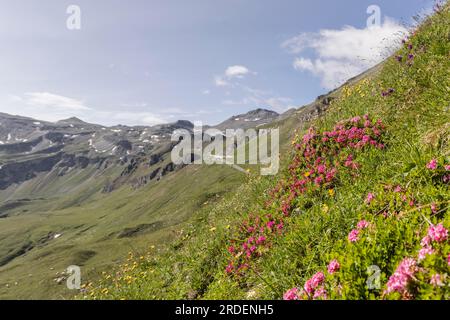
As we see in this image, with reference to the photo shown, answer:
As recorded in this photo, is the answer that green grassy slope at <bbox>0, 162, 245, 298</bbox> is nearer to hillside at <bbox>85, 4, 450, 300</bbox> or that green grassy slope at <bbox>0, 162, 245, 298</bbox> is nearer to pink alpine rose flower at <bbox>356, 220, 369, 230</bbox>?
hillside at <bbox>85, 4, 450, 300</bbox>

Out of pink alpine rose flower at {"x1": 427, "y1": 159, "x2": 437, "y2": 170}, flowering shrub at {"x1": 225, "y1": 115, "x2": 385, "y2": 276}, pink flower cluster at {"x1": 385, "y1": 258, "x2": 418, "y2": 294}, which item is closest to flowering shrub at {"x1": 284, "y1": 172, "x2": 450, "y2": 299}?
pink flower cluster at {"x1": 385, "y1": 258, "x2": 418, "y2": 294}

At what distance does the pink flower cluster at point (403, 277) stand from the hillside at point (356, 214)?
12 mm

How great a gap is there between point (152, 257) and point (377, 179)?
12687mm

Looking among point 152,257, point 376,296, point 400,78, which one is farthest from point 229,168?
point 376,296

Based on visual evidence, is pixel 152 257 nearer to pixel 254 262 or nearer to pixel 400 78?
pixel 254 262

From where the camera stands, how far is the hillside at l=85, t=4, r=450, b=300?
4.54m

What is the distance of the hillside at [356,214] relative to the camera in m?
4.54

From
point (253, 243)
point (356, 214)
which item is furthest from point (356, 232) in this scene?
point (253, 243)

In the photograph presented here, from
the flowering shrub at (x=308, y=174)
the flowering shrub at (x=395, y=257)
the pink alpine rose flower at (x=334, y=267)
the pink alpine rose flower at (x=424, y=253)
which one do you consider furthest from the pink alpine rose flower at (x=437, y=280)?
the flowering shrub at (x=308, y=174)

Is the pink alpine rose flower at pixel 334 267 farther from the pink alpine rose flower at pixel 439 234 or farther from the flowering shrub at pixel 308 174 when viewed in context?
the flowering shrub at pixel 308 174

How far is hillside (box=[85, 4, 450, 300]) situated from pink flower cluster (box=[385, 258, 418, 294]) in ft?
0.04

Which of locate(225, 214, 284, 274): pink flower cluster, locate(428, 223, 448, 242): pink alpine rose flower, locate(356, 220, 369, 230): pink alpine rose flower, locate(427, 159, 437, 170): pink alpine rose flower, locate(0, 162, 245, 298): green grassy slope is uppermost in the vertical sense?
locate(427, 159, 437, 170): pink alpine rose flower

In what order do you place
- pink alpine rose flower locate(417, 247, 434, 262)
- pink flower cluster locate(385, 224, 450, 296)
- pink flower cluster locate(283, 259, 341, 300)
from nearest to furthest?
pink flower cluster locate(385, 224, 450, 296) → pink alpine rose flower locate(417, 247, 434, 262) → pink flower cluster locate(283, 259, 341, 300)

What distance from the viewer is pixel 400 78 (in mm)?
11492
